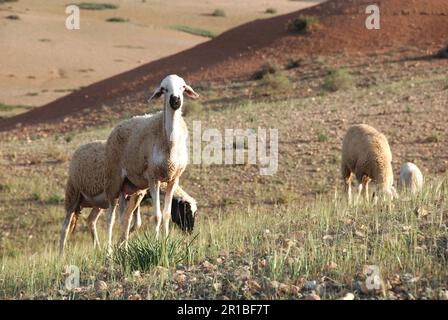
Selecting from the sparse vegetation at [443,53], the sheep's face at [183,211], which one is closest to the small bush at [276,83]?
the sparse vegetation at [443,53]

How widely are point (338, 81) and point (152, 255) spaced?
74.2 feet

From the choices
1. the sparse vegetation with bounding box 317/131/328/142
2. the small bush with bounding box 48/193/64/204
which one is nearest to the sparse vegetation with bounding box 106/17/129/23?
the sparse vegetation with bounding box 317/131/328/142

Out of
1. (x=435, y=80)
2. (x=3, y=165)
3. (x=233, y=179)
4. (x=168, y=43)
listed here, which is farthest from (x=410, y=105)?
(x=168, y=43)

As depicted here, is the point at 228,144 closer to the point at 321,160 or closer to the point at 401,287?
the point at 321,160

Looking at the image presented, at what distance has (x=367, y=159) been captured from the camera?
14.4 meters

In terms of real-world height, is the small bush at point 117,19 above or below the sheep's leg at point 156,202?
above

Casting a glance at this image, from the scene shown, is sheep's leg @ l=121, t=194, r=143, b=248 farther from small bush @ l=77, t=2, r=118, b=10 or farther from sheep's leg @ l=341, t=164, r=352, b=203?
small bush @ l=77, t=2, r=118, b=10

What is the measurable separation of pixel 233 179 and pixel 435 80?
11.0 meters

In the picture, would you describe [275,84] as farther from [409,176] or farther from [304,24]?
[409,176]

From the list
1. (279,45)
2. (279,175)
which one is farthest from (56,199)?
(279,45)

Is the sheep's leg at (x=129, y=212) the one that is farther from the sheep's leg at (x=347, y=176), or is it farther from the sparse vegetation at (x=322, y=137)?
the sparse vegetation at (x=322, y=137)

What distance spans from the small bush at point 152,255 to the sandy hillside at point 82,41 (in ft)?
A: 129

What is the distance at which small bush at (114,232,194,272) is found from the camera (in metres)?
8.31

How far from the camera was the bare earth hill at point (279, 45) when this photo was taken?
1423 inches
